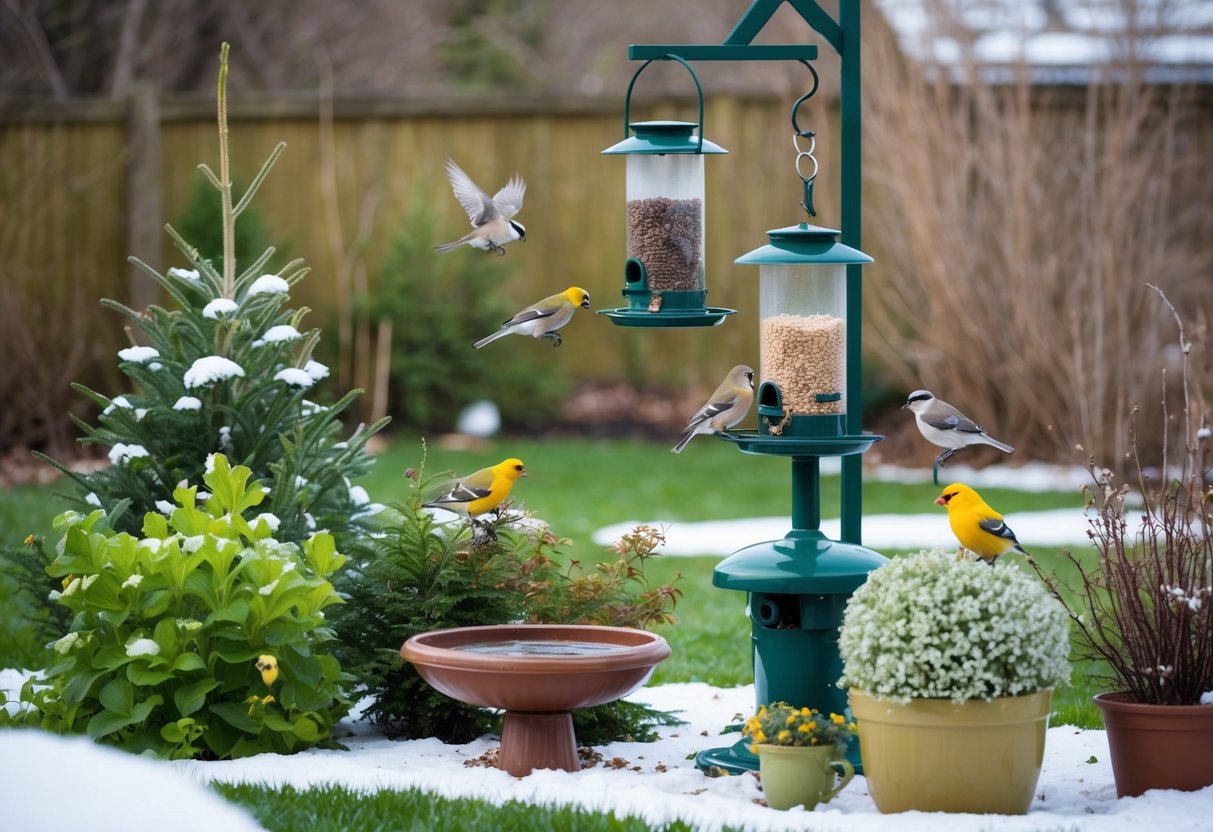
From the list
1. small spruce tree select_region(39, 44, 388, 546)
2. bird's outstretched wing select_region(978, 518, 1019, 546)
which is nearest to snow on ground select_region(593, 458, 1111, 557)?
small spruce tree select_region(39, 44, 388, 546)

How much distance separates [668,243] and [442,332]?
270 inches

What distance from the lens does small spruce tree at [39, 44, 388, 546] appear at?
5.73 metres

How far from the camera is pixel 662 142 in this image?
17.3 feet

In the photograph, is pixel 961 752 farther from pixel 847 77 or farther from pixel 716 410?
pixel 847 77

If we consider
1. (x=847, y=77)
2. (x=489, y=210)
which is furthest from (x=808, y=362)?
(x=489, y=210)

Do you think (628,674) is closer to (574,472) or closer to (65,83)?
(574,472)

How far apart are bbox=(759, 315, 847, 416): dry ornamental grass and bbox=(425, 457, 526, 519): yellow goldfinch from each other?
3.26 feet

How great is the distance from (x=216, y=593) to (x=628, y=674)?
1339 millimetres

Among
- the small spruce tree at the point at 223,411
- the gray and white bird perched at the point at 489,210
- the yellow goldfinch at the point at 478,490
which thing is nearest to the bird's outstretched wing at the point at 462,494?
the yellow goldfinch at the point at 478,490

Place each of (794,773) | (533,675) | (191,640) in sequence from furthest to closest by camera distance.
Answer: (191,640) → (533,675) → (794,773)

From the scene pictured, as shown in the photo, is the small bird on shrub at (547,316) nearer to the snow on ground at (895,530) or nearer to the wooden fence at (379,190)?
the snow on ground at (895,530)

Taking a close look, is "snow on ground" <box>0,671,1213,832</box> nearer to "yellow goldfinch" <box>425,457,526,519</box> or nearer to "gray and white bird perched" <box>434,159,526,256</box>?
"yellow goldfinch" <box>425,457,526,519</box>

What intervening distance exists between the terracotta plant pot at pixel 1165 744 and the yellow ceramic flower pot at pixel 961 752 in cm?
34

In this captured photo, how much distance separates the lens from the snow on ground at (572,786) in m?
4.21
